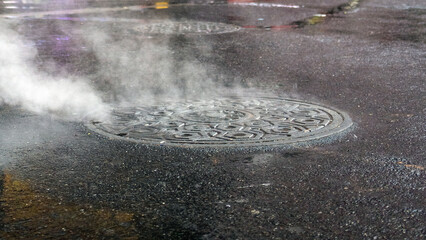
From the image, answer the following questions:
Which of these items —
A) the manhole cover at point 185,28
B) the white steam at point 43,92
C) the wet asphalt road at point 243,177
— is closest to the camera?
the wet asphalt road at point 243,177

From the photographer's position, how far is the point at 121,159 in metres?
3.93

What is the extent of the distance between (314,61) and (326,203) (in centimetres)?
435

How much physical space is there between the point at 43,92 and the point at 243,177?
299cm

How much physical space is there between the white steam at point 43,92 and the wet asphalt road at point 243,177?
206mm

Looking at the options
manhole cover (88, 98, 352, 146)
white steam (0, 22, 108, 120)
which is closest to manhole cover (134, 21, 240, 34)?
white steam (0, 22, 108, 120)

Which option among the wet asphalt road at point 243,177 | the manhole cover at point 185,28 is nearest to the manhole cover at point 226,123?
the wet asphalt road at point 243,177

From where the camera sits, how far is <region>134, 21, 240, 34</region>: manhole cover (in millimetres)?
9469

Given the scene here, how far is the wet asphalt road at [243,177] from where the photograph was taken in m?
2.90

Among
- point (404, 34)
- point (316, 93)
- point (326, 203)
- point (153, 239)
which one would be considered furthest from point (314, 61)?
point (153, 239)

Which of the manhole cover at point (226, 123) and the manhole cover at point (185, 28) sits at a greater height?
the manhole cover at point (185, 28)

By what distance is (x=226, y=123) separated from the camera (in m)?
4.71

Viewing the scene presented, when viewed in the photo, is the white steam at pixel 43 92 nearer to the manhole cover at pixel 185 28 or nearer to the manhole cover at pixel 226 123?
the manhole cover at pixel 226 123

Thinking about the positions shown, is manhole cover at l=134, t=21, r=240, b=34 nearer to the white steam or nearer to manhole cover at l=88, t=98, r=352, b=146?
the white steam

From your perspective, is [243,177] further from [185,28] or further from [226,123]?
[185,28]
